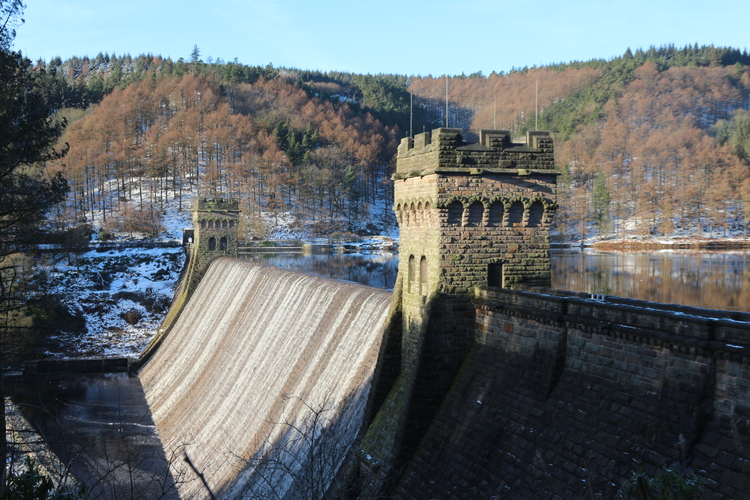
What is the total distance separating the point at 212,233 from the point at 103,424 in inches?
691

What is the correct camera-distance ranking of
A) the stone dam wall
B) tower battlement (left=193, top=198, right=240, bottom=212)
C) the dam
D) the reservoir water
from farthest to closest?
1. tower battlement (left=193, top=198, right=240, bottom=212)
2. the reservoir water
3. the dam
4. the stone dam wall

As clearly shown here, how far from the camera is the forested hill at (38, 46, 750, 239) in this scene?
98.5 m

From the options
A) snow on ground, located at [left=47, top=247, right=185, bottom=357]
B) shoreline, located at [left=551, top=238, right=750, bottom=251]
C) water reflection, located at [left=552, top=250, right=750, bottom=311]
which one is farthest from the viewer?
shoreline, located at [left=551, top=238, right=750, bottom=251]

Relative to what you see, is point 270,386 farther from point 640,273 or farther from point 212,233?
point 640,273

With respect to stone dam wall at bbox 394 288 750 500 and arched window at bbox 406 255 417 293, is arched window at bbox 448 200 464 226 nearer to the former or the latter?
stone dam wall at bbox 394 288 750 500

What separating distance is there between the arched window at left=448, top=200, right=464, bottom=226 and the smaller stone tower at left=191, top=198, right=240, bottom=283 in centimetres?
3390

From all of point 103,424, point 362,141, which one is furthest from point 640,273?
point 362,141

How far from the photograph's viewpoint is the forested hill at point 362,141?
9850 centimetres

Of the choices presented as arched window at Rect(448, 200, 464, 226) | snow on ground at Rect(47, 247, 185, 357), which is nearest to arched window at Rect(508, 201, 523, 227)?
arched window at Rect(448, 200, 464, 226)

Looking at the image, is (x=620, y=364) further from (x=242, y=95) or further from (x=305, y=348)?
(x=242, y=95)

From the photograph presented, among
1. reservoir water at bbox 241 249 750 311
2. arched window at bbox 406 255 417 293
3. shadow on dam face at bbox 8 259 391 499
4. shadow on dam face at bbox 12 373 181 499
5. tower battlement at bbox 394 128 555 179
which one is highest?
tower battlement at bbox 394 128 555 179

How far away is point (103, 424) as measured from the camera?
99.5 feet

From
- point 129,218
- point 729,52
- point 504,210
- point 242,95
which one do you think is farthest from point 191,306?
point 729,52

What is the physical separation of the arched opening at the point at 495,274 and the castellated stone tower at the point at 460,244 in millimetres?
21
